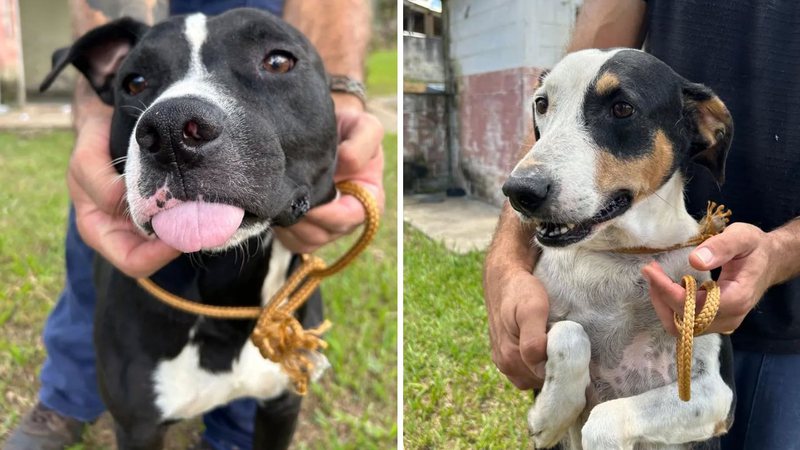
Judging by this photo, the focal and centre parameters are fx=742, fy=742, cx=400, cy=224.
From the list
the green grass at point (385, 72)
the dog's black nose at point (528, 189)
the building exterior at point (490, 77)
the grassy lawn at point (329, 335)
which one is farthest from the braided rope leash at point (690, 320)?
the green grass at point (385, 72)

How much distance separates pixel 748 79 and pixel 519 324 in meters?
0.62

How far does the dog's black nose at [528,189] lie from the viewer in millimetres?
1219

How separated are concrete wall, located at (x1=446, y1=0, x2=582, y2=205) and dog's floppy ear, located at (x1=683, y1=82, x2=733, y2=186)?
36 centimetres

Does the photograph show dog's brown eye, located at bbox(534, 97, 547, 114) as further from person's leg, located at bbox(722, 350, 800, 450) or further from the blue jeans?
the blue jeans

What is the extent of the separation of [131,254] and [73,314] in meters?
0.98

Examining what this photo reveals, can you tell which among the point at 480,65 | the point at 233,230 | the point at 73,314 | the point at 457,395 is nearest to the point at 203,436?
the point at 73,314

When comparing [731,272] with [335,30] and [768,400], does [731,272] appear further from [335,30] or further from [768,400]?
[335,30]

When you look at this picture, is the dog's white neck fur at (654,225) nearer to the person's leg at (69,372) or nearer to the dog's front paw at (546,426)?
the dog's front paw at (546,426)

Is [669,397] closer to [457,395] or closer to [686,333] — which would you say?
[686,333]

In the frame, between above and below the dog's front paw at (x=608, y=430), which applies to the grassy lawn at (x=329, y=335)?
below

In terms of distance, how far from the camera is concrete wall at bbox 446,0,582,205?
1628 mm

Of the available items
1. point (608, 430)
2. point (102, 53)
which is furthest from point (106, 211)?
point (608, 430)

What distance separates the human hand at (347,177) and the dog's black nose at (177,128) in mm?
439

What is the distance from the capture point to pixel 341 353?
3.00 metres
